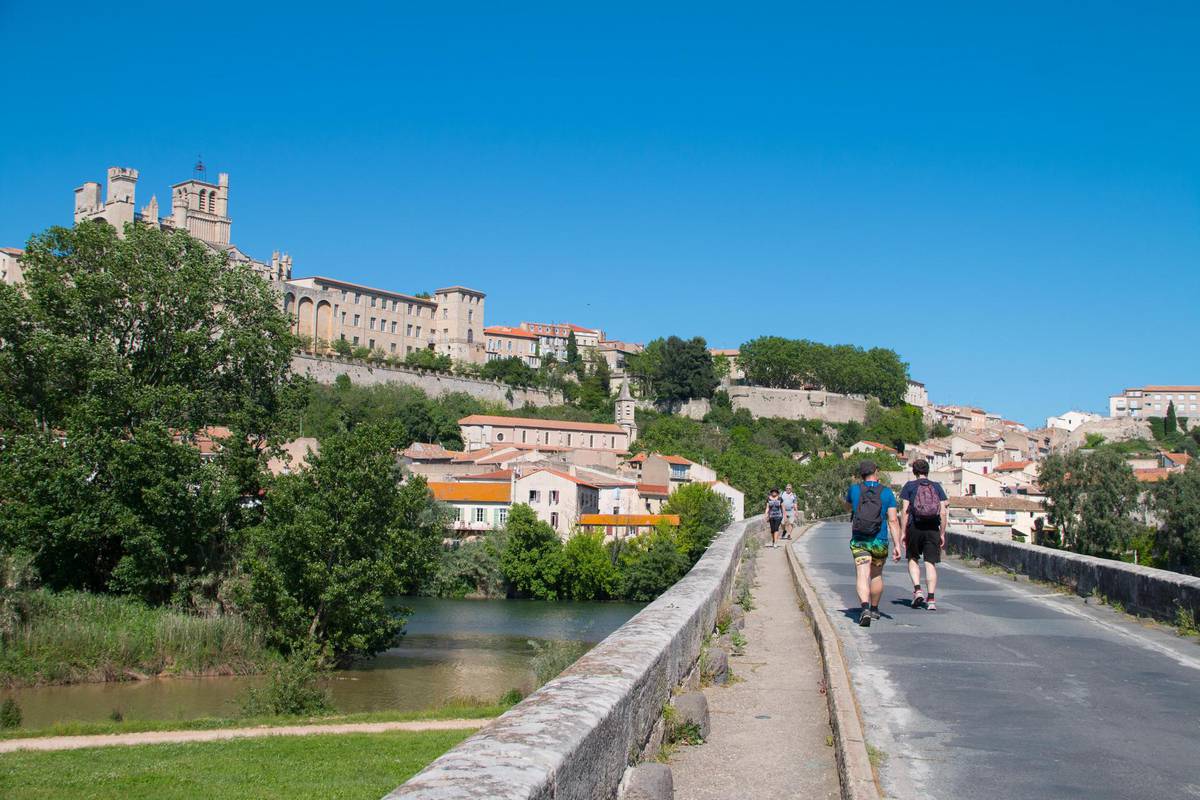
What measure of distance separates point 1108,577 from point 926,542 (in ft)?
11.5

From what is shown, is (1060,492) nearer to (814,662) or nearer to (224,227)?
(814,662)

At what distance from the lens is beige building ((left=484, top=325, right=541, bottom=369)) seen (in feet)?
527

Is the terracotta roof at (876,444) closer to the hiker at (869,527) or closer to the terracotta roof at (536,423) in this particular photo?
the terracotta roof at (536,423)

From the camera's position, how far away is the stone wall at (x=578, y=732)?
10.8 feet

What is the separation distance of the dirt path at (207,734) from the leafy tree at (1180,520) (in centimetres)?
4848

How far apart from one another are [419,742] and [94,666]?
47.8ft

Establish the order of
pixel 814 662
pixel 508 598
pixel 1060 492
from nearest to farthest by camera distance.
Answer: pixel 814 662
pixel 508 598
pixel 1060 492

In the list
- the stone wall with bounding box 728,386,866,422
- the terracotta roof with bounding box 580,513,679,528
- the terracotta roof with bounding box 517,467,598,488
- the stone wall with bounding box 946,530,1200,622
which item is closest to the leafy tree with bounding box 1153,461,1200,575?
the terracotta roof with bounding box 580,513,679,528

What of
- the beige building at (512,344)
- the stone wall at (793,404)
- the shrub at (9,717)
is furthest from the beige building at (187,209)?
the shrub at (9,717)

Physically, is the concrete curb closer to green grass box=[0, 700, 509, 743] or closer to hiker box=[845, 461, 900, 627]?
hiker box=[845, 461, 900, 627]

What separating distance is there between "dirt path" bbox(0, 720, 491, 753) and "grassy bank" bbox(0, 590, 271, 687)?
371 inches

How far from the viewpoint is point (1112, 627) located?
37.7ft

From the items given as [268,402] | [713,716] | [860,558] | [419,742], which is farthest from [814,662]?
[268,402]

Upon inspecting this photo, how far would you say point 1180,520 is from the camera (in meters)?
56.6
